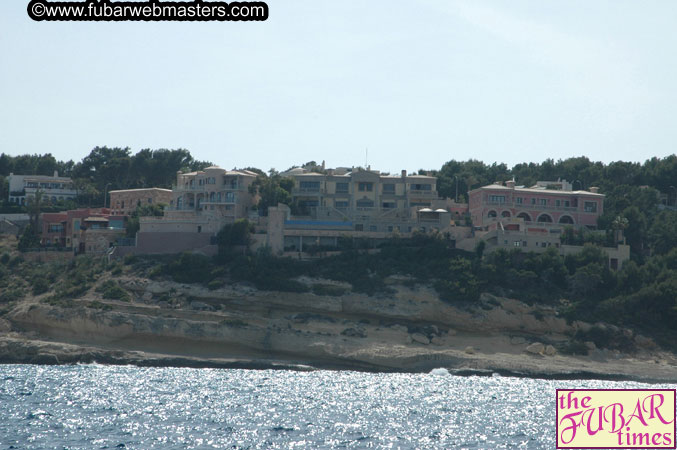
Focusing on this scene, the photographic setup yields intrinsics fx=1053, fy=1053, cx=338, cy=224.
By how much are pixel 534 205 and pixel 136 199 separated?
42.9 m

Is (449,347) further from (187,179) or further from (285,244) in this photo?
(187,179)

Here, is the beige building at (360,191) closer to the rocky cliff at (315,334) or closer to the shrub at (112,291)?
the rocky cliff at (315,334)

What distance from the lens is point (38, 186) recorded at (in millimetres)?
131000

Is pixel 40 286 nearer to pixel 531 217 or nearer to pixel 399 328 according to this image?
pixel 399 328

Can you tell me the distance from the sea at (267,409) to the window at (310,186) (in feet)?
96.3

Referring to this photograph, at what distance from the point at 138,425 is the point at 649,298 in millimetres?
50608

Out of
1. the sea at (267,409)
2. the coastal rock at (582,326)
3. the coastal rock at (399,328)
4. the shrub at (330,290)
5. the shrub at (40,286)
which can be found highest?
the shrub at (330,290)

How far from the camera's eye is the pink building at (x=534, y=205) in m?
106

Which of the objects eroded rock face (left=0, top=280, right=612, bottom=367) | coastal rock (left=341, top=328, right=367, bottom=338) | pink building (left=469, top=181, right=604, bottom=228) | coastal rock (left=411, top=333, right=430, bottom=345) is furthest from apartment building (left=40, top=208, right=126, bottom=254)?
pink building (left=469, top=181, right=604, bottom=228)

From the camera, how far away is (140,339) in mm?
87688

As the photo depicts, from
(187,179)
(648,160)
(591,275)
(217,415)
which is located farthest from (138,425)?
(648,160)

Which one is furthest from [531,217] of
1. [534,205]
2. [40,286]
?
[40,286]

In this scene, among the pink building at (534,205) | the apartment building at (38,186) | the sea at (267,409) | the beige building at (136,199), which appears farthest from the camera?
the apartment building at (38,186)

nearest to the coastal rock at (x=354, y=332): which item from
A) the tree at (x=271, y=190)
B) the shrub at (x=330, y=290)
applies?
the shrub at (x=330, y=290)
